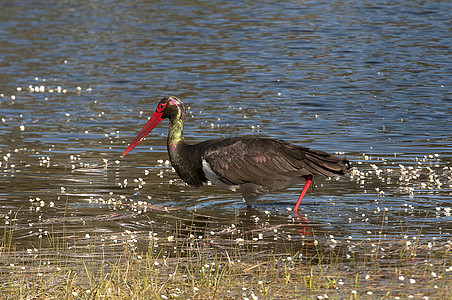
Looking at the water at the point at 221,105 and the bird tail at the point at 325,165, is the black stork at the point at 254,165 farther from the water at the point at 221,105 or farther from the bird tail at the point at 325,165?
the water at the point at 221,105

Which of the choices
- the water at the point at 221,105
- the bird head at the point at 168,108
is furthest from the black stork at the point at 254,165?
the bird head at the point at 168,108

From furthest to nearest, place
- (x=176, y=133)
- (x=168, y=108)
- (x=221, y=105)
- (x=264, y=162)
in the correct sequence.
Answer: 1. (x=221, y=105)
2. (x=168, y=108)
3. (x=176, y=133)
4. (x=264, y=162)

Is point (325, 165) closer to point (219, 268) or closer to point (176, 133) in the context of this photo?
point (176, 133)

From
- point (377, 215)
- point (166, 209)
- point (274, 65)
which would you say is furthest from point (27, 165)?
point (274, 65)

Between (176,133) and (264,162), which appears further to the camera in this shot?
(176,133)

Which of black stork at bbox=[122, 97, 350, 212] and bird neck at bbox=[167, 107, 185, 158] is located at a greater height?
bird neck at bbox=[167, 107, 185, 158]

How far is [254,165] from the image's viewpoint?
42.8 ft

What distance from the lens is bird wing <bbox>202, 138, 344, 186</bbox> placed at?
1280 centimetres

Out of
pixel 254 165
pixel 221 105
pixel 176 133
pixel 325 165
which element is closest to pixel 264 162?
pixel 254 165

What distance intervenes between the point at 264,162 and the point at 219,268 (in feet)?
12.2

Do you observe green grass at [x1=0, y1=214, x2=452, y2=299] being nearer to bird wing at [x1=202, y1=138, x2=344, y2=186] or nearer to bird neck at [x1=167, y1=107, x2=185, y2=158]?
bird wing at [x1=202, y1=138, x2=344, y2=186]

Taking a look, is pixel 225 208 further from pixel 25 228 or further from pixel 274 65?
pixel 274 65

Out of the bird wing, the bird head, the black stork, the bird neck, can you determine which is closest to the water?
the black stork

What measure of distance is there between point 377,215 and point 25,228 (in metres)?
5.22
